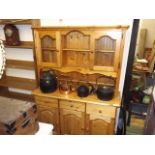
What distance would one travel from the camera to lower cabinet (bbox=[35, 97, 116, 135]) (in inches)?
76.1

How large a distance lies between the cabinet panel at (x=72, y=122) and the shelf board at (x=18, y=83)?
65 centimetres

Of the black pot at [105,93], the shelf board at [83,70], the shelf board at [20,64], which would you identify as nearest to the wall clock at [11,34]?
the shelf board at [20,64]

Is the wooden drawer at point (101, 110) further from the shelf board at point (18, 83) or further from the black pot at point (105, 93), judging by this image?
the shelf board at point (18, 83)

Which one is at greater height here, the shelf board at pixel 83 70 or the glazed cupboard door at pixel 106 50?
the glazed cupboard door at pixel 106 50

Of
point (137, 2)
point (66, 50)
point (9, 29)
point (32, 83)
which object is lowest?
point (32, 83)

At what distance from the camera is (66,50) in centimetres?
208

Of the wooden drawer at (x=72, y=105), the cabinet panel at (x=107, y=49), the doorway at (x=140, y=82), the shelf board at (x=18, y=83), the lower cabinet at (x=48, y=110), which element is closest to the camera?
the cabinet panel at (x=107, y=49)

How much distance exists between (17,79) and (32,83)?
314mm

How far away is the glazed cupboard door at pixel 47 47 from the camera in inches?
77.0

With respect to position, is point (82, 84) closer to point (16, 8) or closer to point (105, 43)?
point (105, 43)

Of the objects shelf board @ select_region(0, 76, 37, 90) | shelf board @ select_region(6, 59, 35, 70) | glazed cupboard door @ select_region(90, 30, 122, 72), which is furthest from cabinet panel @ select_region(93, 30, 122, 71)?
shelf board @ select_region(0, 76, 37, 90)

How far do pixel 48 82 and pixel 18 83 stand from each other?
71 centimetres

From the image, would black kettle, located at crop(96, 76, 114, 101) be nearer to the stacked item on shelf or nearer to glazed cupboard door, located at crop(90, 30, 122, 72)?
glazed cupboard door, located at crop(90, 30, 122, 72)
